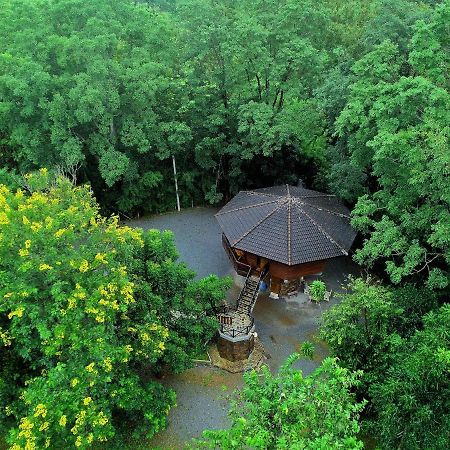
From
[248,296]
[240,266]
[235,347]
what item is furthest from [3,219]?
[240,266]

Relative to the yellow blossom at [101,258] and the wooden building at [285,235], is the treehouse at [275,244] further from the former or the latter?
the yellow blossom at [101,258]

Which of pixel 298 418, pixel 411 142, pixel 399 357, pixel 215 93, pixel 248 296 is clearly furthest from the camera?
pixel 215 93

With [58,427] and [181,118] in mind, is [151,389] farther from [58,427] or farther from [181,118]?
[181,118]

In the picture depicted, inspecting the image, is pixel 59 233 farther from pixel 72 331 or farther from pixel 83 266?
pixel 72 331

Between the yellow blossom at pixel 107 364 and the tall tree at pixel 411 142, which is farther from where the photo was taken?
the tall tree at pixel 411 142

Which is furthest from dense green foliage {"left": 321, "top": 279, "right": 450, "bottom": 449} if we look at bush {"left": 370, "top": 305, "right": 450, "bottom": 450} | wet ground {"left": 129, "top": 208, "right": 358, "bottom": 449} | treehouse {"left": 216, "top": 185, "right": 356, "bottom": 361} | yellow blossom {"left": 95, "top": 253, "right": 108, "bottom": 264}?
yellow blossom {"left": 95, "top": 253, "right": 108, "bottom": 264}

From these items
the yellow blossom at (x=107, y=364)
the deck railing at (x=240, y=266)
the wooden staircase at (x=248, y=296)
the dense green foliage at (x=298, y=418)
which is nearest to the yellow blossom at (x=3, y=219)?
the yellow blossom at (x=107, y=364)
